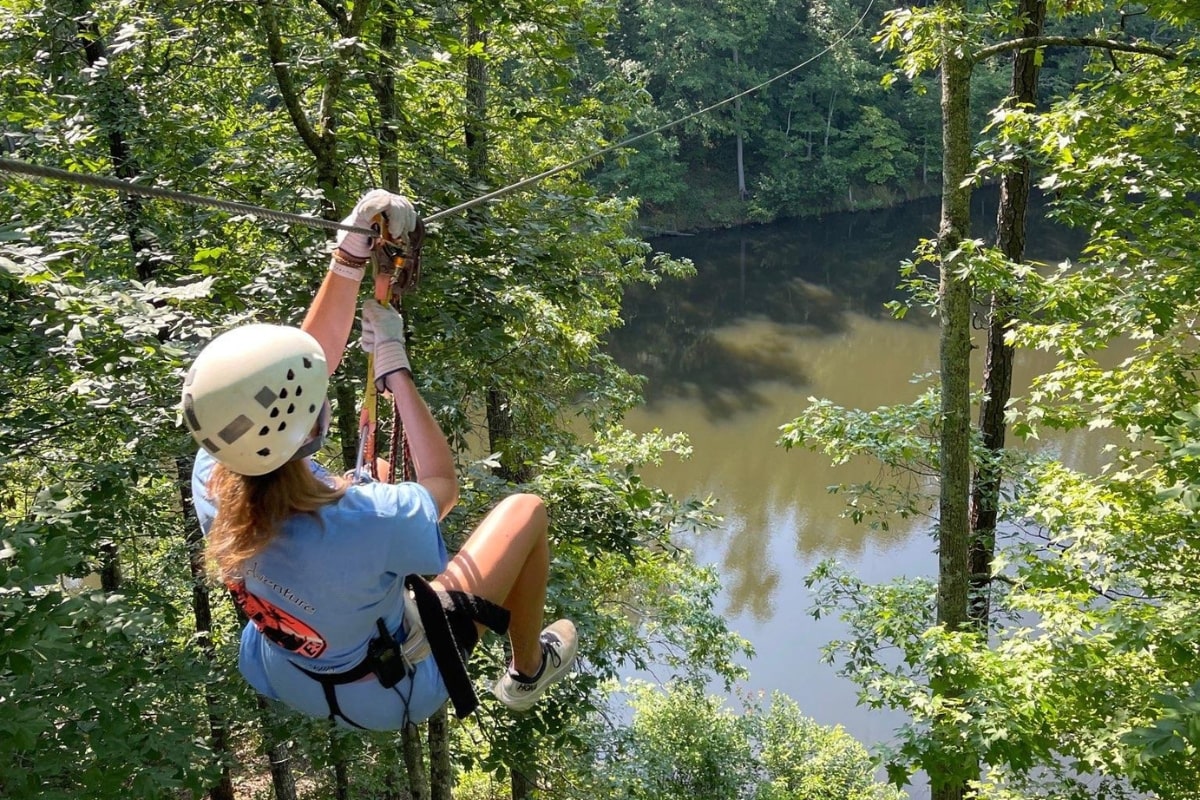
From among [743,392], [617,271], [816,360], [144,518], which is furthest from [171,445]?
[816,360]

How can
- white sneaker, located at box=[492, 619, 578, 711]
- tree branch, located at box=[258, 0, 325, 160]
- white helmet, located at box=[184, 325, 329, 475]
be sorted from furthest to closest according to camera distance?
tree branch, located at box=[258, 0, 325, 160] < white sneaker, located at box=[492, 619, 578, 711] < white helmet, located at box=[184, 325, 329, 475]

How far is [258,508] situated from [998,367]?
5.85 metres

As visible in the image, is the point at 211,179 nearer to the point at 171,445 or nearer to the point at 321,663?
the point at 171,445

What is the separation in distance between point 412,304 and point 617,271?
18.6ft

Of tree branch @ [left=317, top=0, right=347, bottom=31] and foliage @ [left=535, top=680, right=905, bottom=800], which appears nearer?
tree branch @ [left=317, top=0, right=347, bottom=31]

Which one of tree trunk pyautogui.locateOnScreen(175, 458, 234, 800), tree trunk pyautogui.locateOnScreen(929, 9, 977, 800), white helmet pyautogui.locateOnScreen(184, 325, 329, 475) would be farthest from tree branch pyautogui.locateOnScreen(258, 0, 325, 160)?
tree trunk pyautogui.locateOnScreen(929, 9, 977, 800)

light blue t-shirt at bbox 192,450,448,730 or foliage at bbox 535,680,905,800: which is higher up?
light blue t-shirt at bbox 192,450,448,730

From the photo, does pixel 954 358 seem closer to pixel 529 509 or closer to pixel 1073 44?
pixel 1073 44

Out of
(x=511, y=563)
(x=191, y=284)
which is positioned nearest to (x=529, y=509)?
(x=511, y=563)

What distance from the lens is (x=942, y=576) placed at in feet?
16.9

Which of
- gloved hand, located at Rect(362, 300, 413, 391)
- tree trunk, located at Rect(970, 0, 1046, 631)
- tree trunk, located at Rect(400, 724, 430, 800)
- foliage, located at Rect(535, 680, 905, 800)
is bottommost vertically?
foliage, located at Rect(535, 680, 905, 800)

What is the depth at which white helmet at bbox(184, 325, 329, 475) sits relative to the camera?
1627mm

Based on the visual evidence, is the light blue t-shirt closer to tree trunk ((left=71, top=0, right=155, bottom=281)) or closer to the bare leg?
the bare leg

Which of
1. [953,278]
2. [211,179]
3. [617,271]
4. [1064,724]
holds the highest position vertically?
[211,179]
